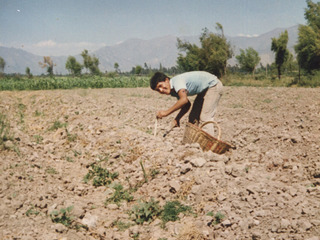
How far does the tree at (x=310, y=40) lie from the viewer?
22000 mm

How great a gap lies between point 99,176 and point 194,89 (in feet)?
6.61

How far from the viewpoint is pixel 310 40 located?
73.0ft

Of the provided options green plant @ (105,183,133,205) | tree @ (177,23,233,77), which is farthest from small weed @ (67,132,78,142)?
tree @ (177,23,233,77)

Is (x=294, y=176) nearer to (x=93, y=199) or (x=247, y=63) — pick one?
(x=93, y=199)

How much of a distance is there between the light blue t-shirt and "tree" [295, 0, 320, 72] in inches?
878

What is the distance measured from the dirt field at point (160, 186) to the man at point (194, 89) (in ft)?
2.16

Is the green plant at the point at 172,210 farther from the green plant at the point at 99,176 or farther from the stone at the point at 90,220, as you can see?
the green plant at the point at 99,176

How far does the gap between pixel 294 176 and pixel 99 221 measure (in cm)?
253

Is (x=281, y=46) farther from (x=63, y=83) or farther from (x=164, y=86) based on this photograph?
(x=164, y=86)

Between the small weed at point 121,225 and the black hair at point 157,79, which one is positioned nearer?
the small weed at point 121,225

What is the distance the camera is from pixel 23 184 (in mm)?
3240

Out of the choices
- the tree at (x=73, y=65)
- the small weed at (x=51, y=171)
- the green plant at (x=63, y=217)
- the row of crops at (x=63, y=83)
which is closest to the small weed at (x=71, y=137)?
the small weed at (x=51, y=171)

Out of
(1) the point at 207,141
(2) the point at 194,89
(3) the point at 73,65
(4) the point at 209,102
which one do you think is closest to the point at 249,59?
(4) the point at 209,102

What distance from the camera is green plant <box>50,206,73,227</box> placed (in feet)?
8.79
